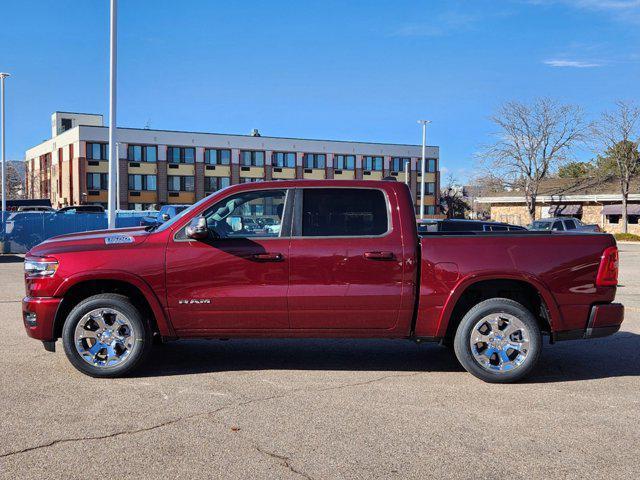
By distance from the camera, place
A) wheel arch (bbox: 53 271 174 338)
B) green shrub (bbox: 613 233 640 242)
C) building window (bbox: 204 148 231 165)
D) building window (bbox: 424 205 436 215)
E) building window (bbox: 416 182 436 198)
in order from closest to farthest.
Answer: wheel arch (bbox: 53 271 174 338), green shrub (bbox: 613 233 640 242), building window (bbox: 204 148 231 165), building window (bbox: 416 182 436 198), building window (bbox: 424 205 436 215)

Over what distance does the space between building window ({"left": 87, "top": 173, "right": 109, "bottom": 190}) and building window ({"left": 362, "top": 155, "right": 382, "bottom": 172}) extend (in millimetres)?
27718

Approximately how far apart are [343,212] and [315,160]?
6138 cm

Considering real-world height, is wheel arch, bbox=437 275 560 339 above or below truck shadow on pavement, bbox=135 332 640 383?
above

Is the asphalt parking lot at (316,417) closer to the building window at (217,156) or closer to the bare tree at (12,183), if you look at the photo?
the building window at (217,156)

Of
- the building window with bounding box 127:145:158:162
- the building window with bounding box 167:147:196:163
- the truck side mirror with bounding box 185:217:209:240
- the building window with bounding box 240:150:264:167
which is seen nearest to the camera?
the truck side mirror with bounding box 185:217:209:240

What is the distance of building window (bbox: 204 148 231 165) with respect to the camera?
63344 millimetres

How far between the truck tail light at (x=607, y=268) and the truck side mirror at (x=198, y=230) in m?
3.77

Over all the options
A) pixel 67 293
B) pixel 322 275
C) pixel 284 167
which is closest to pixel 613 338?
pixel 322 275

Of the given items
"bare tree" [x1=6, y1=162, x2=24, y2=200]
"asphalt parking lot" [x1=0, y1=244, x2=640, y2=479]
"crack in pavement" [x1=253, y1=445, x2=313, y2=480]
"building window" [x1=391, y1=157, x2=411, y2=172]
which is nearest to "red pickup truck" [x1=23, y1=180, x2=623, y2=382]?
"asphalt parking lot" [x1=0, y1=244, x2=640, y2=479]

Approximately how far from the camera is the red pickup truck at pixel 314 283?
5695 millimetres

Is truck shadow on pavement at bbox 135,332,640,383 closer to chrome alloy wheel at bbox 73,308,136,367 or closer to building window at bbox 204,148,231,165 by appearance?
chrome alloy wheel at bbox 73,308,136,367

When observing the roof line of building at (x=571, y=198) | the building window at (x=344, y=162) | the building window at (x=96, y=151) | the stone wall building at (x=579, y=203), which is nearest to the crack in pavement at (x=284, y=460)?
the stone wall building at (x=579, y=203)

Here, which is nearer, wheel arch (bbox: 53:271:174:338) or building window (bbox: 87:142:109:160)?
wheel arch (bbox: 53:271:174:338)

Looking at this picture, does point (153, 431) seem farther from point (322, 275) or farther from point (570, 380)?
point (570, 380)
